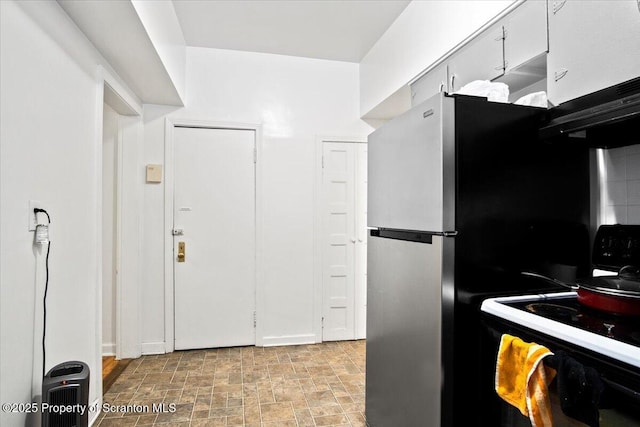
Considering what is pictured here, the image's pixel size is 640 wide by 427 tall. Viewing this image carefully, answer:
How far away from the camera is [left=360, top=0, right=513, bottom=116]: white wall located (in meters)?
1.96

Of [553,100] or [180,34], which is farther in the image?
[180,34]

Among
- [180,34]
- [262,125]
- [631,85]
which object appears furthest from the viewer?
[262,125]

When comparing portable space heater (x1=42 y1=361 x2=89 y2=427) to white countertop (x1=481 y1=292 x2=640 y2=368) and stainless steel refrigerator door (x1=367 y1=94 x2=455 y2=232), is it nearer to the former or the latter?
stainless steel refrigerator door (x1=367 y1=94 x2=455 y2=232)

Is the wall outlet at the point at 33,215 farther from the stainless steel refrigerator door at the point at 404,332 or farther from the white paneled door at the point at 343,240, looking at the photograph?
the white paneled door at the point at 343,240

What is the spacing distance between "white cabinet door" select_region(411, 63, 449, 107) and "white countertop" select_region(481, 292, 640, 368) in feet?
4.72

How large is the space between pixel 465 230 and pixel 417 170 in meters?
0.32

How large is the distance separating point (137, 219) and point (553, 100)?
3.20 meters

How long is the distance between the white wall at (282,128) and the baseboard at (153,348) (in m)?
0.91

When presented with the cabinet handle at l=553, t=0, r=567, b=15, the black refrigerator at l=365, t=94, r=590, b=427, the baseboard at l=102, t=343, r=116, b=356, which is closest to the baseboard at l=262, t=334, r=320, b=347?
the baseboard at l=102, t=343, r=116, b=356

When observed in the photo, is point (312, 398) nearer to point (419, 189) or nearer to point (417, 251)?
point (417, 251)

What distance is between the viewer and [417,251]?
1498mm

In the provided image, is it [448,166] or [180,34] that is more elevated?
[180,34]

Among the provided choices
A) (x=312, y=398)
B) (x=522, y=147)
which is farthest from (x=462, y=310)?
(x=312, y=398)

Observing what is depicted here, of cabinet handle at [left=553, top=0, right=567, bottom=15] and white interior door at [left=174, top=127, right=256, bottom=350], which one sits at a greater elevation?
cabinet handle at [left=553, top=0, right=567, bottom=15]
